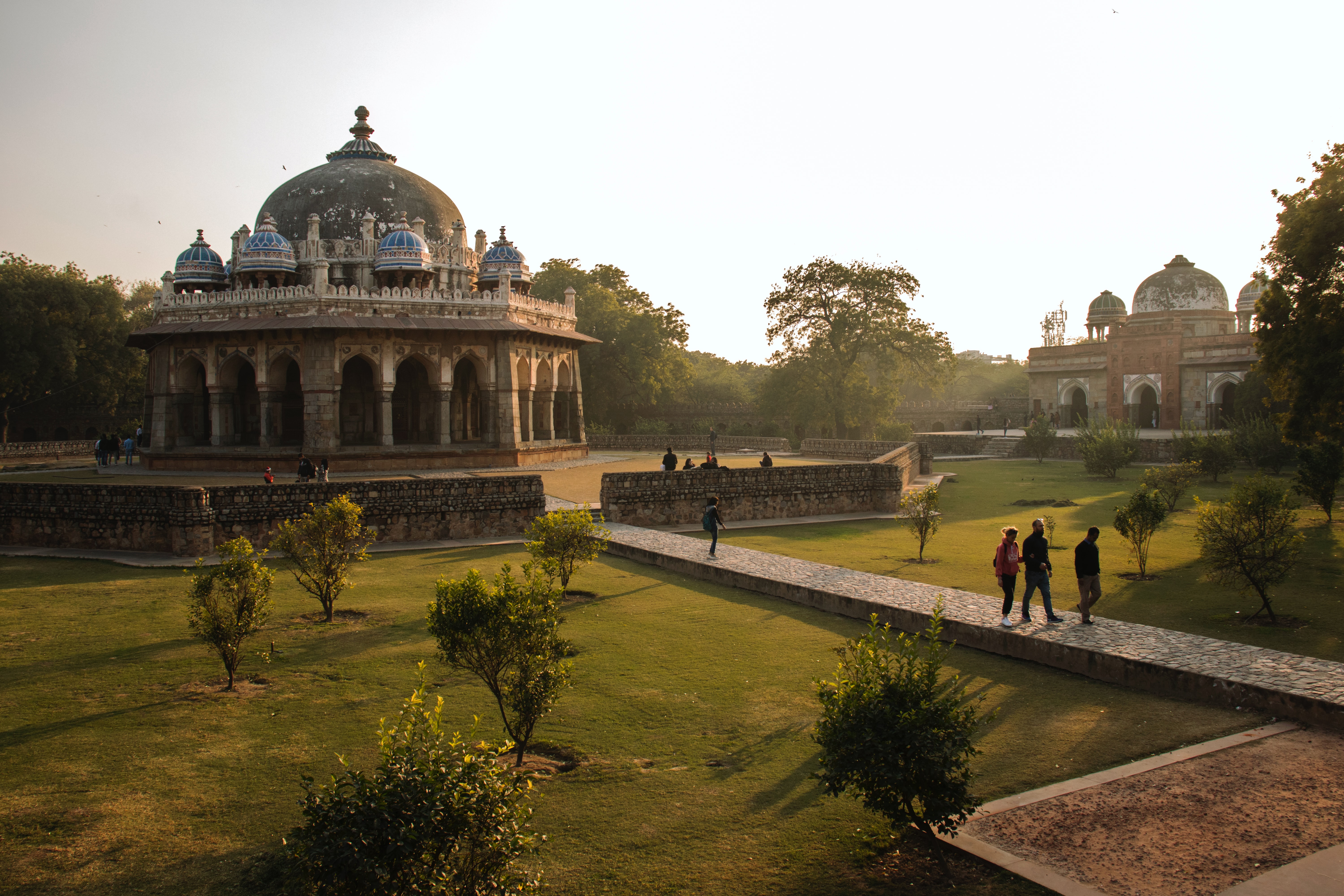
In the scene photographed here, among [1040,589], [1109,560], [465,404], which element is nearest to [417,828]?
[1040,589]

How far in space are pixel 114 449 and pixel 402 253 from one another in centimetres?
1432

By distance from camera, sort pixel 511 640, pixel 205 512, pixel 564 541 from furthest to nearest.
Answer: pixel 205 512, pixel 564 541, pixel 511 640

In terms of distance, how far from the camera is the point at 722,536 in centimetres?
1702

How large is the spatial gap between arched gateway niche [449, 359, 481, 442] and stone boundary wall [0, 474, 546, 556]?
56.1ft

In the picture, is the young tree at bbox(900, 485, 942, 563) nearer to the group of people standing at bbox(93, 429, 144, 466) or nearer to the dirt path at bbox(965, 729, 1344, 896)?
the dirt path at bbox(965, 729, 1344, 896)

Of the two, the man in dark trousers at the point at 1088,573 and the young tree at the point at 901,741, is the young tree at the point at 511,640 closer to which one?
the young tree at the point at 901,741

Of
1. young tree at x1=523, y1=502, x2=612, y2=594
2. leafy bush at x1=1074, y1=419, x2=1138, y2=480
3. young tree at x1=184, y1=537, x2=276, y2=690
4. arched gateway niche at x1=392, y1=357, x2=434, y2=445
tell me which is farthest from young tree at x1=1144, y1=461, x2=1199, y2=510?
arched gateway niche at x1=392, y1=357, x2=434, y2=445

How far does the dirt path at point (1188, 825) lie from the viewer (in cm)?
459

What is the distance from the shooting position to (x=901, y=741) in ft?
15.0

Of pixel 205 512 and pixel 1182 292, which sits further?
pixel 1182 292

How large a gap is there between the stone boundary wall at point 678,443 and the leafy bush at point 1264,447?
55.3ft

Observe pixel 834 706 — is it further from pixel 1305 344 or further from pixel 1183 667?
pixel 1305 344

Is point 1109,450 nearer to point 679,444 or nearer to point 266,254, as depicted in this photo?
point 679,444

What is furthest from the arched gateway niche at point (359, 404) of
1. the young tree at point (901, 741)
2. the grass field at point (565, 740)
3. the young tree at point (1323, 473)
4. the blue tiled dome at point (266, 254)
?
the young tree at point (901, 741)
